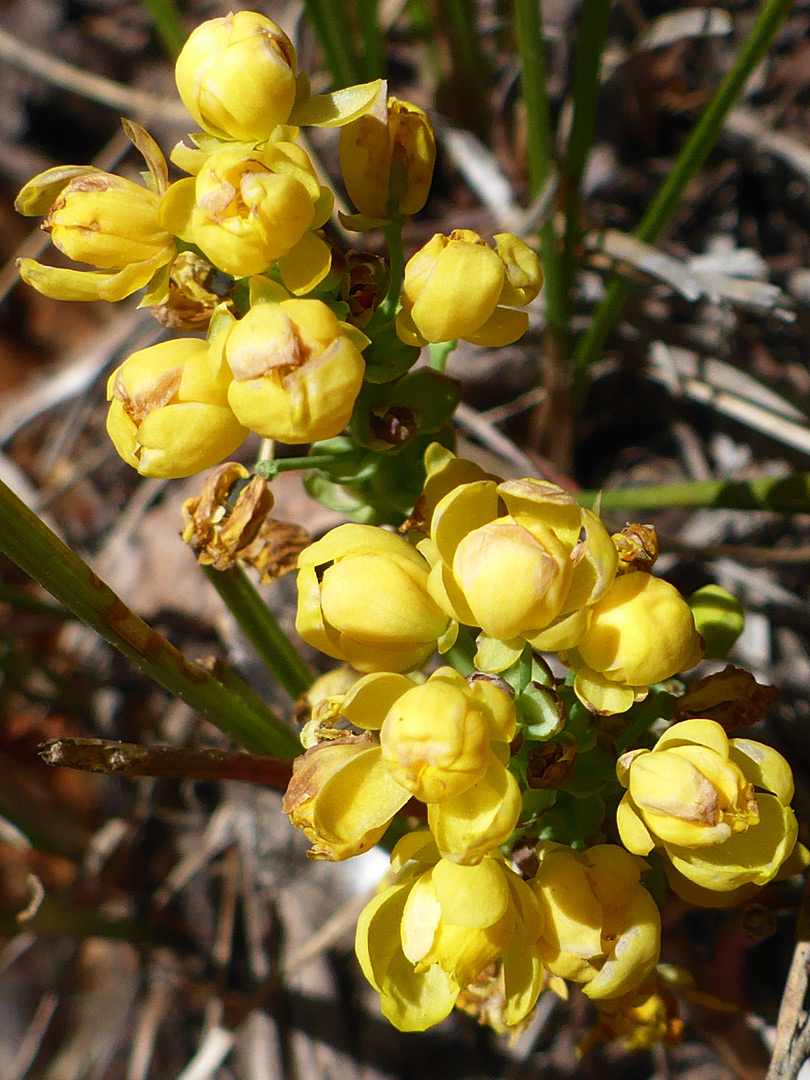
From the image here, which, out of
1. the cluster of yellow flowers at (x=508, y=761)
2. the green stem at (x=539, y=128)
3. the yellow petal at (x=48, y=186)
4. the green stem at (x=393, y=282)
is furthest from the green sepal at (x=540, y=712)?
the green stem at (x=539, y=128)

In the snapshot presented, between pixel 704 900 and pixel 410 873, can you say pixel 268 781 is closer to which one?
pixel 410 873

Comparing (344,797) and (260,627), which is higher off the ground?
(344,797)

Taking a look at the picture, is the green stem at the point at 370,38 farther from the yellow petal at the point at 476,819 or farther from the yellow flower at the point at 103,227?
the yellow petal at the point at 476,819

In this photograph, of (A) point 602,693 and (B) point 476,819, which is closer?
(B) point 476,819

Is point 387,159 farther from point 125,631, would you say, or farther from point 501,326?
point 125,631

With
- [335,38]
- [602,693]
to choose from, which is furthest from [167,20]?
[602,693]

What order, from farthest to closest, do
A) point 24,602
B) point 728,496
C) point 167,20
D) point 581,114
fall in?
1. point 167,20
2. point 24,602
3. point 581,114
4. point 728,496
